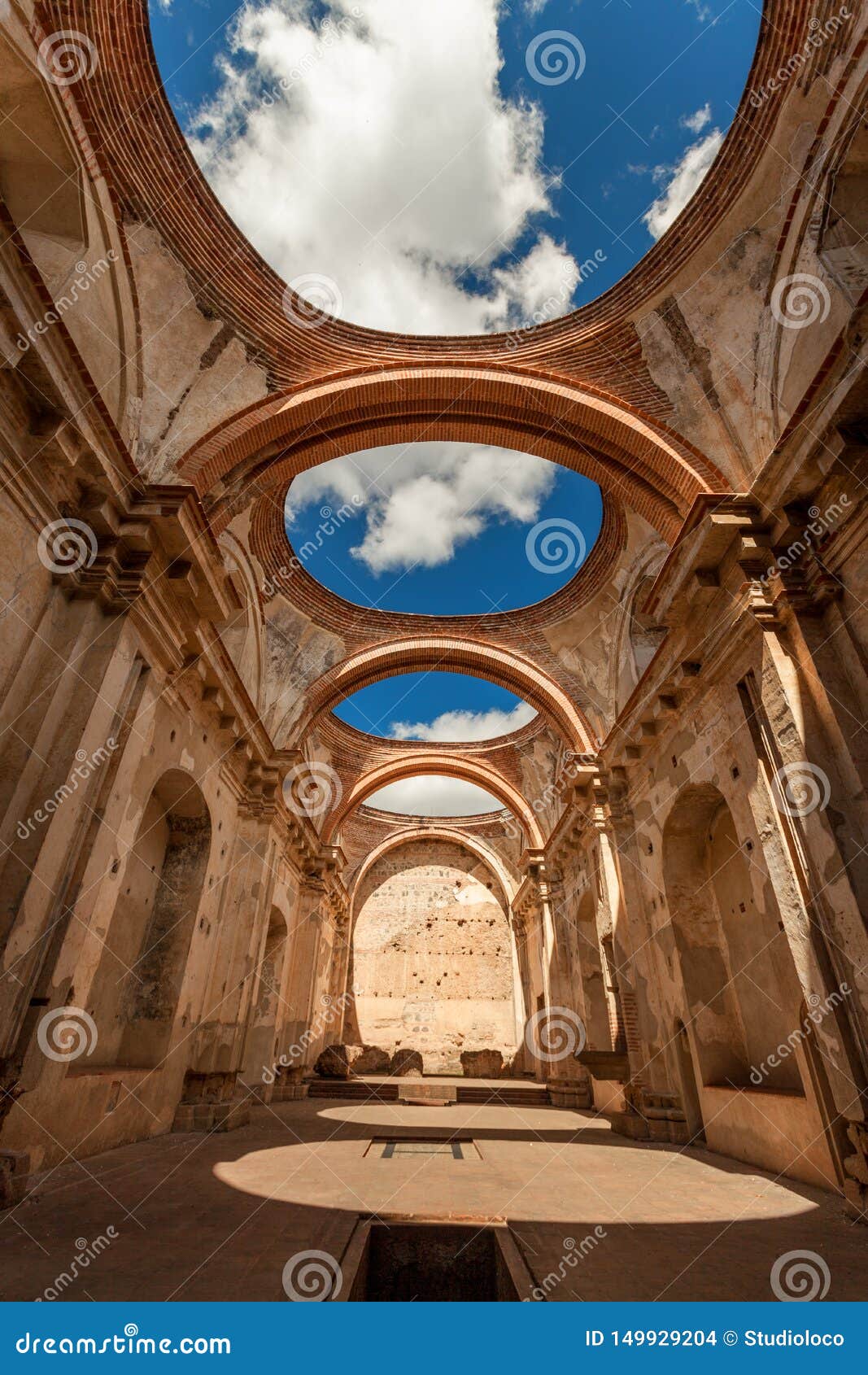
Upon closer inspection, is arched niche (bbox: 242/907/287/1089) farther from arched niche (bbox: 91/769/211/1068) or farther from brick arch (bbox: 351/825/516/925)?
brick arch (bbox: 351/825/516/925)

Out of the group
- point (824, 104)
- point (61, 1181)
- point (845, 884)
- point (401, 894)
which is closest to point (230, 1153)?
point (61, 1181)

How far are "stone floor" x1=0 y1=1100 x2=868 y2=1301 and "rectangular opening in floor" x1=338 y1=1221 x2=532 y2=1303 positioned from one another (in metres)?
0.14

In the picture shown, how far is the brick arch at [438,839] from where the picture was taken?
76.8 ft

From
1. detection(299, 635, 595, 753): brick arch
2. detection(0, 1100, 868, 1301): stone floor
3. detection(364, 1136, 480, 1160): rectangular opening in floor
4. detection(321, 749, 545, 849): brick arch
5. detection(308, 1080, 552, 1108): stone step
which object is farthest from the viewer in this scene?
detection(321, 749, 545, 849): brick arch

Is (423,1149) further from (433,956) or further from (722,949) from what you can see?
(433,956)

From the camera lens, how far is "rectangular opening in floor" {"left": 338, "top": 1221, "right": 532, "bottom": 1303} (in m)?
3.32

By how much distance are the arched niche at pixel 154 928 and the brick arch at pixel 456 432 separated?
3.72m

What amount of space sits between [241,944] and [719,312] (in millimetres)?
10132

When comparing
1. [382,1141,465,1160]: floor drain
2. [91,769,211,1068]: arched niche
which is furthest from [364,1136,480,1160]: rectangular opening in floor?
[91,769,211,1068]: arched niche

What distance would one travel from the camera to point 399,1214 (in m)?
3.68

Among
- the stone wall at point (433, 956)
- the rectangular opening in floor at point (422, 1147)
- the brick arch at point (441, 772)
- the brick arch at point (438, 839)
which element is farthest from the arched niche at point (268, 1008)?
the brick arch at point (438, 839)

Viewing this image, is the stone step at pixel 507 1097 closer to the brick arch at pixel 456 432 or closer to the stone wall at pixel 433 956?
the stone wall at pixel 433 956

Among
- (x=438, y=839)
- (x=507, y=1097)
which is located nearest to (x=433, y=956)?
(x=438, y=839)

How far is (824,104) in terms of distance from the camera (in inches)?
207
